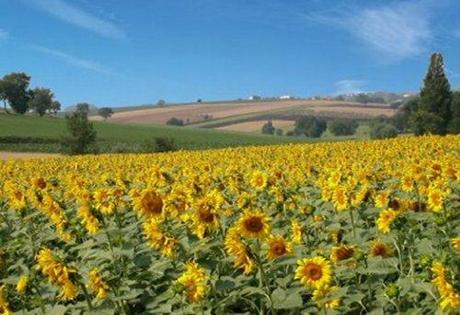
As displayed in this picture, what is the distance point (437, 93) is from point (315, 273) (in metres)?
95.1

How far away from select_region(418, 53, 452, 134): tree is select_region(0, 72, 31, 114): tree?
303 ft

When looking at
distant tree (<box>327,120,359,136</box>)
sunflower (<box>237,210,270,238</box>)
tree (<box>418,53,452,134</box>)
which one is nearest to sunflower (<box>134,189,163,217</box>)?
sunflower (<box>237,210,270,238</box>)

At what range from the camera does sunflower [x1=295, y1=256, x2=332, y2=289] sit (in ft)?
14.6

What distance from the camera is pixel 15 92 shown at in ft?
500

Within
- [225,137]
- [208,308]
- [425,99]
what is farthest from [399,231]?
[225,137]

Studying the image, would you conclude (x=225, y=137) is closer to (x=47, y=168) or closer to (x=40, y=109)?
(x=40, y=109)

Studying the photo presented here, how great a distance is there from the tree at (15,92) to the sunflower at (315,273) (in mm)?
154438

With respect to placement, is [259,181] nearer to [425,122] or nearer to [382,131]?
[425,122]

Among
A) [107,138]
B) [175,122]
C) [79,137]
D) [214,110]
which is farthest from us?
[214,110]

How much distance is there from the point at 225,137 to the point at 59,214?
357 feet

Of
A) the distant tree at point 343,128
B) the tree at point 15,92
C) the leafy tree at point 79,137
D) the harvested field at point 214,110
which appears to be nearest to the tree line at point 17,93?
the tree at point 15,92

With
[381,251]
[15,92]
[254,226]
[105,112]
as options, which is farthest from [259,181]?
[105,112]

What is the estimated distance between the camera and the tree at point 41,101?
161m

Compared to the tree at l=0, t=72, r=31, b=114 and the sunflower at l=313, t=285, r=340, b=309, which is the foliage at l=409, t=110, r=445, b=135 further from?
the tree at l=0, t=72, r=31, b=114
